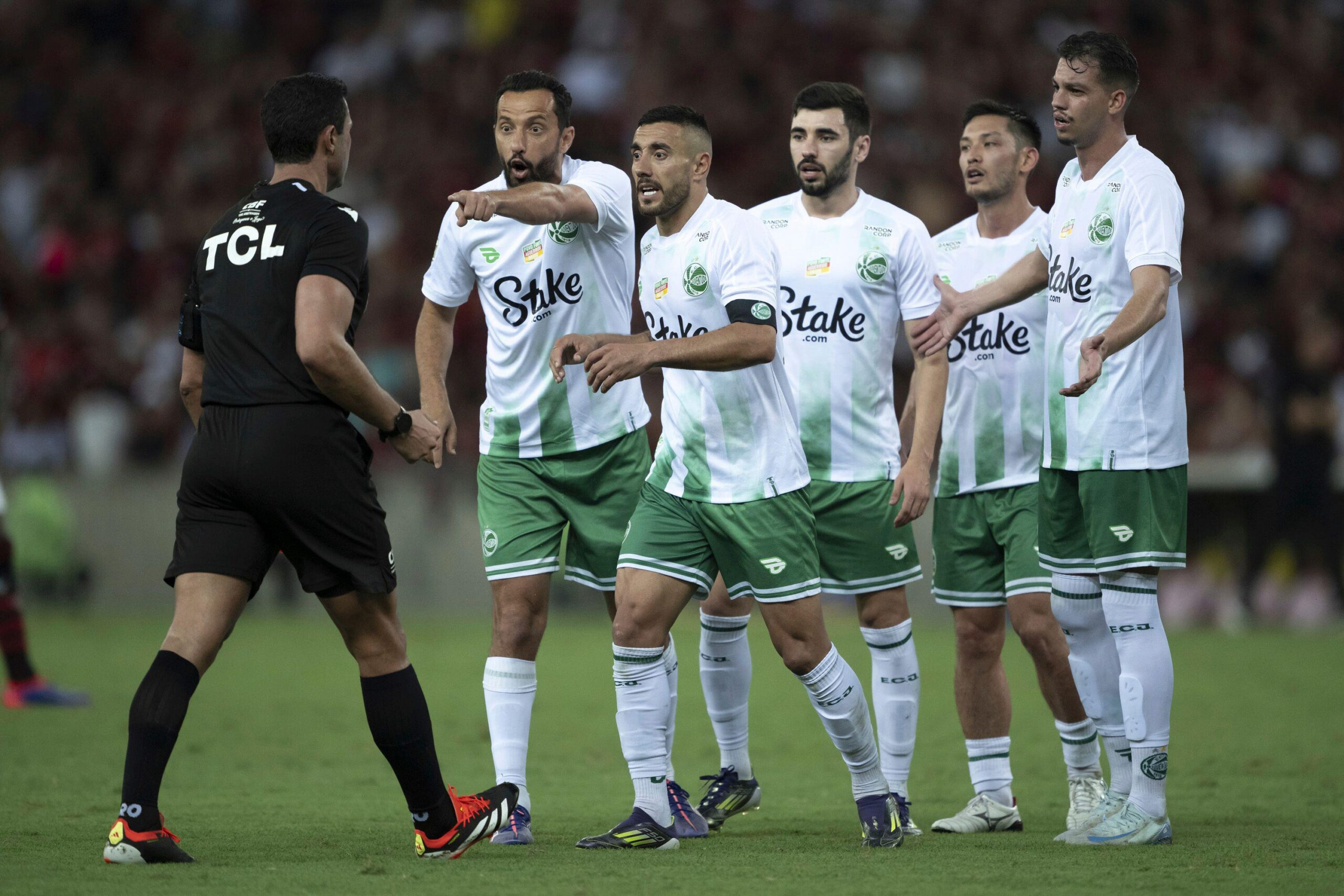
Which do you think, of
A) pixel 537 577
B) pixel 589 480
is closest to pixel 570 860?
pixel 537 577

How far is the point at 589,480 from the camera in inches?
233

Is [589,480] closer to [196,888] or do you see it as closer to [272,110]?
[272,110]

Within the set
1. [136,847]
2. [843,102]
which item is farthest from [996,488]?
[136,847]

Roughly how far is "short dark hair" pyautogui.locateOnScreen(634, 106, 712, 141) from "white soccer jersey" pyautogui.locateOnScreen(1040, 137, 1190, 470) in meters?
1.38

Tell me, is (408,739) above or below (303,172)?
below

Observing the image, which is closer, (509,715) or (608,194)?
(509,715)

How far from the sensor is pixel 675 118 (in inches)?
212

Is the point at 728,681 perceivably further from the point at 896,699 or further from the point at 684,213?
the point at 684,213

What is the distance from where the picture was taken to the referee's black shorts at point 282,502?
4.75 metres

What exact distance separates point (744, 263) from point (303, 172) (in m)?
1.44

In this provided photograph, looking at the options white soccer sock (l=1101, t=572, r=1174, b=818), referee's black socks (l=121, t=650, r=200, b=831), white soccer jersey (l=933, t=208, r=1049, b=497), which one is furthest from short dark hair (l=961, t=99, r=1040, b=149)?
referee's black socks (l=121, t=650, r=200, b=831)

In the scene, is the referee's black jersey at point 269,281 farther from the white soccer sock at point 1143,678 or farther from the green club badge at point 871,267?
the white soccer sock at point 1143,678

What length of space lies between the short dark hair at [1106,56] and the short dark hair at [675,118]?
1.28 metres

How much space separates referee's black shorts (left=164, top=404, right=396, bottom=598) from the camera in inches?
187
